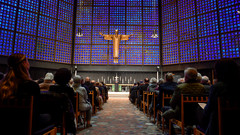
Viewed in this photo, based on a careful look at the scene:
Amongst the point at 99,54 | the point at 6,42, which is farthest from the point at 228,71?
the point at 6,42

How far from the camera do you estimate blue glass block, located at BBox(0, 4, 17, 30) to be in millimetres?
12609

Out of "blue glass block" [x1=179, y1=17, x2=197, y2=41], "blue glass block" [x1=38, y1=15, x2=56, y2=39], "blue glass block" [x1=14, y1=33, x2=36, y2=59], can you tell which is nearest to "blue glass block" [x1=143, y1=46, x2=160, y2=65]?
"blue glass block" [x1=179, y1=17, x2=197, y2=41]

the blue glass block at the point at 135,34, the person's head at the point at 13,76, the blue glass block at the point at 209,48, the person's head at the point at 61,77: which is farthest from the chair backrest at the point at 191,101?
the blue glass block at the point at 135,34

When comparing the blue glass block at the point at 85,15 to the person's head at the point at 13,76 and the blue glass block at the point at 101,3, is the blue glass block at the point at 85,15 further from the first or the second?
the person's head at the point at 13,76

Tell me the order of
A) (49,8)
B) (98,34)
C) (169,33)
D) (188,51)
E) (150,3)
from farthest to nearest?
1. (150,3)
2. (98,34)
3. (169,33)
4. (49,8)
5. (188,51)

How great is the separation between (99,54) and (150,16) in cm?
759

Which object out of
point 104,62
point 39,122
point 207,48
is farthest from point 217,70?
point 104,62

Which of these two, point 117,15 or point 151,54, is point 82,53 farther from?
point 151,54

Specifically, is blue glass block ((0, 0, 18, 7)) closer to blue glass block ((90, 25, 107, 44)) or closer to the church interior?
the church interior

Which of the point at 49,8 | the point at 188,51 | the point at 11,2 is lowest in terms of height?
the point at 188,51

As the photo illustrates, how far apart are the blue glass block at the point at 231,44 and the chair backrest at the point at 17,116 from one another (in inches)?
582

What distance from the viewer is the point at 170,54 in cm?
1600

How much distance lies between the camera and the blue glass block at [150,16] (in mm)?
17031

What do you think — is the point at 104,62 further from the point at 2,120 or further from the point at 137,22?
the point at 2,120
